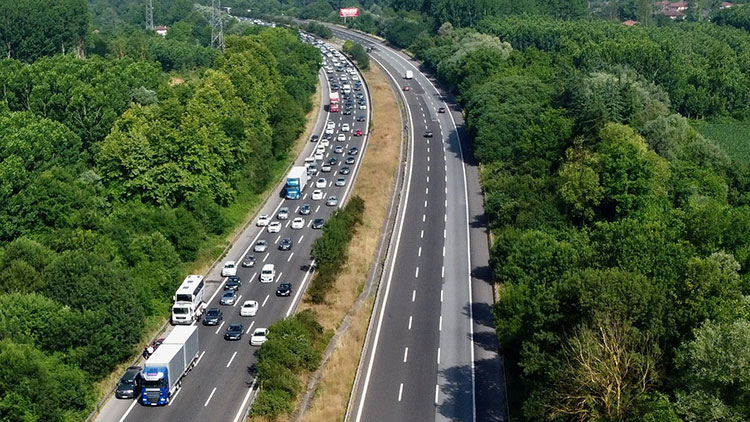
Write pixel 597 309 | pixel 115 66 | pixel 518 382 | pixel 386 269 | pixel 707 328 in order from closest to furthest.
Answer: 1. pixel 707 328
2. pixel 597 309
3. pixel 518 382
4. pixel 386 269
5. pixel 115 66

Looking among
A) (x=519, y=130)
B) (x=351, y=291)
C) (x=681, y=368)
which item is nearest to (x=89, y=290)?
(x=351, y=291)

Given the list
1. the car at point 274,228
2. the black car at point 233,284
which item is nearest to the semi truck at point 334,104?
the car at point 274,228

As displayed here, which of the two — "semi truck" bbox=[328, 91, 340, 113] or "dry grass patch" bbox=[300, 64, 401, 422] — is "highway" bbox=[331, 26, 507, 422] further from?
"semi truck" bbox=[328, 91, 340, 113]

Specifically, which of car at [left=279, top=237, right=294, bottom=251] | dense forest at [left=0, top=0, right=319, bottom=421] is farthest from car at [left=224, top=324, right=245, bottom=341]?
car at [left=279, top=237, right=294, bottom=251]

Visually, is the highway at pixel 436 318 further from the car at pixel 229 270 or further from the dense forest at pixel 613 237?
the car at pixel 229 270

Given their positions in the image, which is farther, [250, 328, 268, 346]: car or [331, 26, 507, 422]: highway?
[250, 328, 268, 346]: car

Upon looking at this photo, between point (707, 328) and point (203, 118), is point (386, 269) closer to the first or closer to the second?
point (203, 118)
